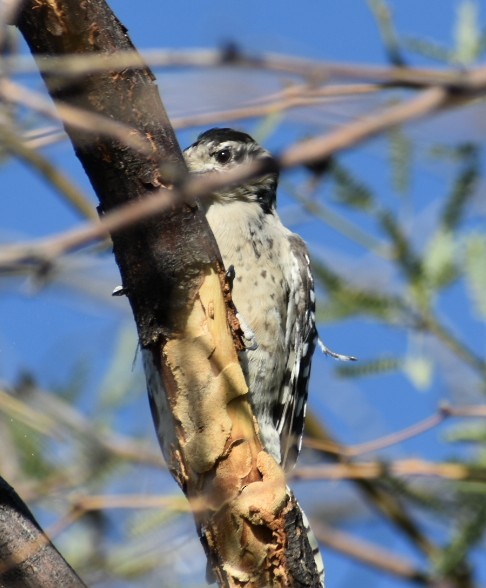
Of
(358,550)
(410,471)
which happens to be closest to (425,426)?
(410,471)

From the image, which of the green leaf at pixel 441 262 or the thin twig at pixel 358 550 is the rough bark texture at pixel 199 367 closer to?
the green leaf at pixel 441 262

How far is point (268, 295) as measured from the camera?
410cm

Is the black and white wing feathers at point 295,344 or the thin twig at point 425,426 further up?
the black and white wing feathers at point 295,344

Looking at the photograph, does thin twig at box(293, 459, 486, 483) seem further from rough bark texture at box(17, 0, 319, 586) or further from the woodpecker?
rough bark texture at box(17, 0, 319, 586)

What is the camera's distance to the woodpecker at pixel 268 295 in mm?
4090

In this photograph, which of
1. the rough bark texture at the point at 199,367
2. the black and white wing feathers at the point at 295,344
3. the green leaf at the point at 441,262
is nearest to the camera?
the rough bark texture at the point at 199,367

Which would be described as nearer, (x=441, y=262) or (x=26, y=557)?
(x=26, y=557)

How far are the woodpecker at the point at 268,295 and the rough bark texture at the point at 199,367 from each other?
3.57ft

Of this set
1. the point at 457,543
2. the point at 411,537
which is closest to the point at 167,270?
the point at 457,543

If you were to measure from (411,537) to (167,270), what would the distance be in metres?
3.13

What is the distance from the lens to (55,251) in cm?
117

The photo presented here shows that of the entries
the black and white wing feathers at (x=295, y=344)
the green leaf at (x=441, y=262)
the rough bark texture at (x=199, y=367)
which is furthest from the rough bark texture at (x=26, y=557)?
the green leaf at (x=441, y=262)

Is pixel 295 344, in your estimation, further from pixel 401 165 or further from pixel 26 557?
pixel 26 557

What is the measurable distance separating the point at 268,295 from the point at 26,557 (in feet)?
5.30
